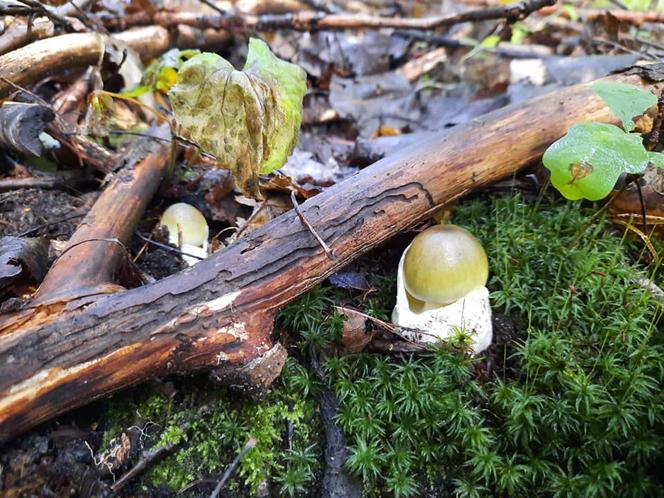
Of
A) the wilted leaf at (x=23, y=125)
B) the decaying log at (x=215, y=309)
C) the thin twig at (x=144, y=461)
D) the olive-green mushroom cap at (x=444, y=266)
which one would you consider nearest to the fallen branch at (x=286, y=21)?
the wilted leaf at (x=23, y=125)

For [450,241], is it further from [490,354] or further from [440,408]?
[440,408]

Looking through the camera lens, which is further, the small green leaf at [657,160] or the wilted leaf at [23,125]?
the wilted leaf at [23,125]

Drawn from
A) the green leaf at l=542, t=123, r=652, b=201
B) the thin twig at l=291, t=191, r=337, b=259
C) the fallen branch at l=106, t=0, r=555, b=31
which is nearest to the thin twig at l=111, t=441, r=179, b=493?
the thin twig at l=291, t=191, r=337, b=259

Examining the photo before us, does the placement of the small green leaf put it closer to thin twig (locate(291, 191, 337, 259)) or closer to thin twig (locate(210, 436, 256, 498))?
thin twig (locate(291, 191, 337, 259))

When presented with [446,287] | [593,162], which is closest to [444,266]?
[446,287]

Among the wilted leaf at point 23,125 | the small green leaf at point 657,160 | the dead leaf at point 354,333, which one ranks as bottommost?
the dead leaf at point 354,333

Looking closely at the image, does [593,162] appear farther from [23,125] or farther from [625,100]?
[23,125]

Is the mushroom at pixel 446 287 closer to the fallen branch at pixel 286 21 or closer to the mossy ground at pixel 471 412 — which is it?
the mossy ground at pixel 471 412
